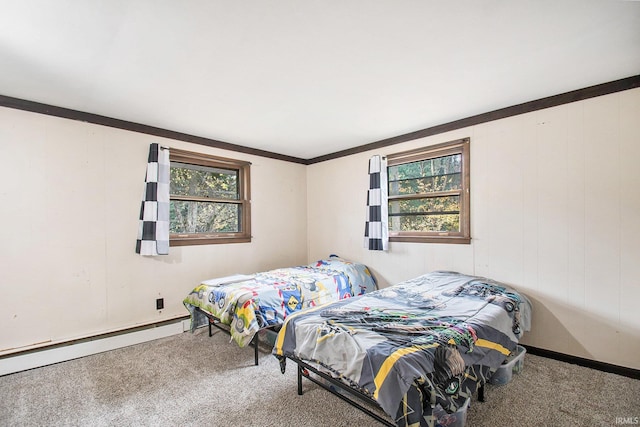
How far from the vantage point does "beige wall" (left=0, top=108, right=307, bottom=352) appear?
2.45 m

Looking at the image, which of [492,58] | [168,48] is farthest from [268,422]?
[492,58]

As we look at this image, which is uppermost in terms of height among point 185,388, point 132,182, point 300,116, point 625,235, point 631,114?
point 300,116

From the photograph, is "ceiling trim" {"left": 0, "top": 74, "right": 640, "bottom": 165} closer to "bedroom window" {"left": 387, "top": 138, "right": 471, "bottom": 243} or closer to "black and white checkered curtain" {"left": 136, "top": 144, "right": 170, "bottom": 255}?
"bedroom window" {"left": 387, "top": 138, "right": 471, "bottom": 243}

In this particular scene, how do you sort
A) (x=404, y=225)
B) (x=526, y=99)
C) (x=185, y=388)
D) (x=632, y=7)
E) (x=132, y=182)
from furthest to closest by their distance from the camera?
(x=404, y=225) → (x=132, y=182) → (x=526, y=99) → (x=185, y=388) → (x=632, y=7)

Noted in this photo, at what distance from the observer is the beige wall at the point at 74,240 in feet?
8.04

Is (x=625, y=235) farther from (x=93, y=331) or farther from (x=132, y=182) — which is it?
(x=93, y=331)

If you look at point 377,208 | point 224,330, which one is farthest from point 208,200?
point 377,208

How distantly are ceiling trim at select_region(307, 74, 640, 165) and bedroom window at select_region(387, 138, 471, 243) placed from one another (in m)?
0.18

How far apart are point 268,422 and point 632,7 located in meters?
3.02

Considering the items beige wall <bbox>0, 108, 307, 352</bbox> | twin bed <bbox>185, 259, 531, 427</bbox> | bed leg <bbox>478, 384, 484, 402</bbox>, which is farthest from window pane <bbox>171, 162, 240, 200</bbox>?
bed leg <bbox>478, 384, 484, 402</bbox>

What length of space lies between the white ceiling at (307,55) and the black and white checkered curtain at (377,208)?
2.58 ft

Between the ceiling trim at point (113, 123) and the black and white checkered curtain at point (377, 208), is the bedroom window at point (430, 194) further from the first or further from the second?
the ceiling trim at point (113, 123)

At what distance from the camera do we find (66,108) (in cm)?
268

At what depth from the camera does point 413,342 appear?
5.06 ft
